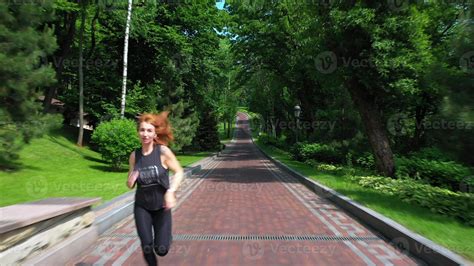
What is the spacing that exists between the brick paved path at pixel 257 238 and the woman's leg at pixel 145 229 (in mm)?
1265

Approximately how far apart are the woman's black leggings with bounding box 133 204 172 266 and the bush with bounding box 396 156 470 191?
1289 centimetres

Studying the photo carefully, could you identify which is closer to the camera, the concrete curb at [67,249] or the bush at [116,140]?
the concrete curb at [67,249]

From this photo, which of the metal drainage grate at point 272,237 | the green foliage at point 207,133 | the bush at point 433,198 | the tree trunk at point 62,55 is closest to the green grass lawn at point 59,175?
the tree trunk at point 62,55

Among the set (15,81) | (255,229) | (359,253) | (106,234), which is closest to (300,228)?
(255,229)

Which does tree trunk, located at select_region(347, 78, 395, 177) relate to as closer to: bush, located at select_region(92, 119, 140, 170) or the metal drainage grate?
the metal drainage grate

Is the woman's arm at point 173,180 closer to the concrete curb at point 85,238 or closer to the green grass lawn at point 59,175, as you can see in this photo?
the concrete curb at point 85,238

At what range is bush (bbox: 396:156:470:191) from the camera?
14.9 metres

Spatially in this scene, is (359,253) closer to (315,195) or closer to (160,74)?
(315,195)

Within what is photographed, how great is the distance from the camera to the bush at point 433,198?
26.5 ft

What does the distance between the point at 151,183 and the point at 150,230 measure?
0.50m

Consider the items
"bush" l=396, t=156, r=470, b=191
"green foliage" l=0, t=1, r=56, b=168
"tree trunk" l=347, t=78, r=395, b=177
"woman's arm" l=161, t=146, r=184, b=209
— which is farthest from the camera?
"tree trunk" l=347, t=78, r=395, b=177

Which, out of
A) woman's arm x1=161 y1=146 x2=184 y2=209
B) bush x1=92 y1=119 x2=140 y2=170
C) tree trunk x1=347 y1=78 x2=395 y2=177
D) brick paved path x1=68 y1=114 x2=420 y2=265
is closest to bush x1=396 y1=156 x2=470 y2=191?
tree trunk x1=347 y1=78 x2=395 y2=177

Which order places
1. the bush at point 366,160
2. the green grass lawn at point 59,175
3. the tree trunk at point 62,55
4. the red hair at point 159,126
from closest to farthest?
the red hair at point 159,126 < the green grass lawn at point 59,175 < the bush at point 366,160 < the tree trunk at point 62,55

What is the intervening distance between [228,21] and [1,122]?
2722cm
